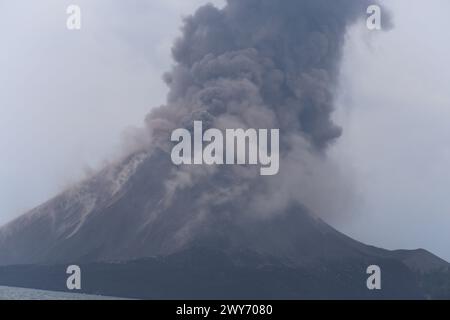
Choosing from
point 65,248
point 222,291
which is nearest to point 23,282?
point 65,248

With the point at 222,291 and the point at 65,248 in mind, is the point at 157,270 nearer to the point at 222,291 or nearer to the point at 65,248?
the point at 222,291

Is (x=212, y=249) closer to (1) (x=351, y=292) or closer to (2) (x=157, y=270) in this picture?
(2) (x=157, y=270)
